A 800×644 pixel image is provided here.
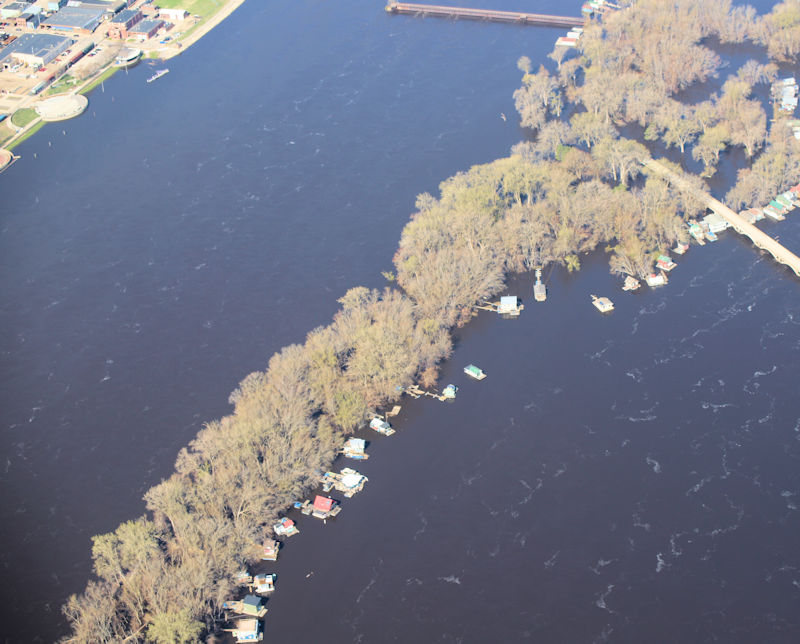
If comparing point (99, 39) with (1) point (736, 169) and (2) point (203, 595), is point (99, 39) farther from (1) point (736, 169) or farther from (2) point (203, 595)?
(2) point (203, 595)

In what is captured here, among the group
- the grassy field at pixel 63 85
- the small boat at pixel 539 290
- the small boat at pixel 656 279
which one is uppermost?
the grassy field at pixel 63 85

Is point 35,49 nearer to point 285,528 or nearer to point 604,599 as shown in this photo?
point 285,528

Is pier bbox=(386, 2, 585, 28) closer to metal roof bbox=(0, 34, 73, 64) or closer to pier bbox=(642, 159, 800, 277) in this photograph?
pier bbox=(642, 159, 800, 277)

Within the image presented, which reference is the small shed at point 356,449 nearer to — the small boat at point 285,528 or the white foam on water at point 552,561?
the small boat at point 285,528

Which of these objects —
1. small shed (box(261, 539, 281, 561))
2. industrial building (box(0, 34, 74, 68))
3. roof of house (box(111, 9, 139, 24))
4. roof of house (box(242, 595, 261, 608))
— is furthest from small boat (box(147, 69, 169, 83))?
roof of house (box(242, 595, 261, 608))

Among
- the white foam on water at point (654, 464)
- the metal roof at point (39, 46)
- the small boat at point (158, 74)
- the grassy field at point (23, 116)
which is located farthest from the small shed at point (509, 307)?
the metal roof at point (39, 46)

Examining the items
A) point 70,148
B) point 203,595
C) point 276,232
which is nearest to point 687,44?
point 276,232
